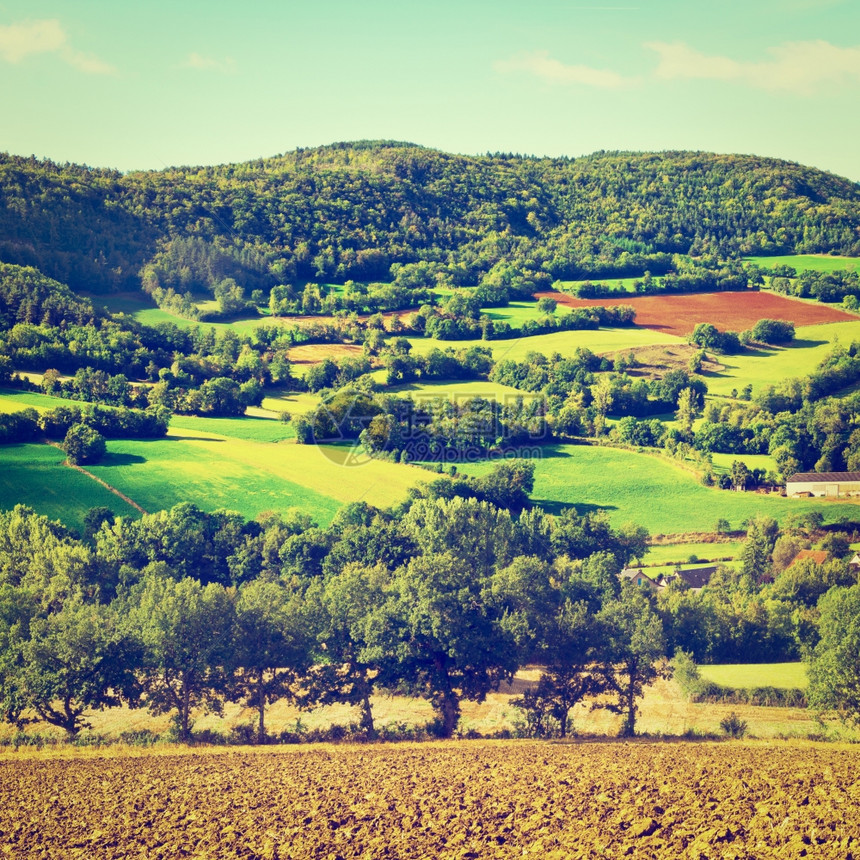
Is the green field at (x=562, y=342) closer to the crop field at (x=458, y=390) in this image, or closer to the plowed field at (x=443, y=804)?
the crop field at (x=458, y=390)

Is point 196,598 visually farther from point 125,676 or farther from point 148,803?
point 148,803

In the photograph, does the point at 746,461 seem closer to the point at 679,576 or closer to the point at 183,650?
the point at 679,576

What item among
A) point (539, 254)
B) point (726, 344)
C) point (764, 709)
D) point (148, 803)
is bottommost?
point (764, 709)

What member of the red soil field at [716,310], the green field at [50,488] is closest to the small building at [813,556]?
the green field at [50,488]

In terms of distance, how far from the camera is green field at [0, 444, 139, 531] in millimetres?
52156

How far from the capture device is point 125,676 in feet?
112

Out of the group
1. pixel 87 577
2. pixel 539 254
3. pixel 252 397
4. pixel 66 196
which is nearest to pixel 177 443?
pixel 252 397

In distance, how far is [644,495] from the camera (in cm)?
6059

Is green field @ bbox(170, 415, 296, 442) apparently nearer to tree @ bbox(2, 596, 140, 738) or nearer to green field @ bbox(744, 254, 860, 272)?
tree @ bbox(2, 596, 140, 738)

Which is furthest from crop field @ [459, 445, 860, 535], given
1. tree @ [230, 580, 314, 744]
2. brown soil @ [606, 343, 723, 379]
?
tree @ [230, 580, 314, 744]

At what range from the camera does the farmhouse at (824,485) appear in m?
59.6

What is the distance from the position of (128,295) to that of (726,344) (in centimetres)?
6527

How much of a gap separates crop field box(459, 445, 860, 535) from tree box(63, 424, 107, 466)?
23.9m

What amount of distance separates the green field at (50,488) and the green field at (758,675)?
3305cm
